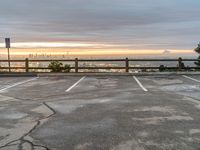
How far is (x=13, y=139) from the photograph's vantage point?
6410 mm

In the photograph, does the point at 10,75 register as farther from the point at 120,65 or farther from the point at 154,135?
the point at 154,135

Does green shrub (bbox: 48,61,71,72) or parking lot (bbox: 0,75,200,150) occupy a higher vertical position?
green shrub (bbox: 48,61,71,72)

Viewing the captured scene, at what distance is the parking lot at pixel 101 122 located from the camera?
6074mm

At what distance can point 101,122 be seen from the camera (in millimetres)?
7730

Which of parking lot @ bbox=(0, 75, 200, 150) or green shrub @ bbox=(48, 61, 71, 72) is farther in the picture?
green shrub @ bbox=(48, 61, 71, 72)

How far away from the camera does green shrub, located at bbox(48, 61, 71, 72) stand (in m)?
23.3

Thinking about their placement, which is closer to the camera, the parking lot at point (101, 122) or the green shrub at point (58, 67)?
the parking lot at point (101, 122)

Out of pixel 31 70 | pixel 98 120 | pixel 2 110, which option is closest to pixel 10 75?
pixel 31 70

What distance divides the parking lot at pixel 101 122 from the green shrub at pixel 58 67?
36.3ft

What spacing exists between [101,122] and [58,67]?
1611 cm

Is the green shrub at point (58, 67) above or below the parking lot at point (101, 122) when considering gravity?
above

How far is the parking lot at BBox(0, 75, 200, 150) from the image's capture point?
239 inches

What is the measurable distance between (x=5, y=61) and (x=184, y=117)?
718 inches

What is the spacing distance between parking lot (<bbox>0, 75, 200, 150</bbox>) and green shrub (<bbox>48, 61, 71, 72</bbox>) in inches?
436
